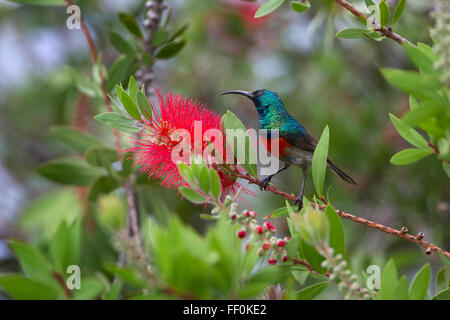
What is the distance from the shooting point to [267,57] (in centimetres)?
382

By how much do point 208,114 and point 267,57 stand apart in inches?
106

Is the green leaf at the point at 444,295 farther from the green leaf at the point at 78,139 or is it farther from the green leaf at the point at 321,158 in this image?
the green leaf at the point at 78,139

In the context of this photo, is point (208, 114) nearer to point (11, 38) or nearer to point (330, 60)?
point (330, 60)

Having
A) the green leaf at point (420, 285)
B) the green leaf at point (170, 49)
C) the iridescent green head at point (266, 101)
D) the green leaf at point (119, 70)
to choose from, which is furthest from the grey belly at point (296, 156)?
the green leaf at point (420, 285)

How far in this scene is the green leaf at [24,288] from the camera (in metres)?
1.20

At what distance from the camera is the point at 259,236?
1.00m

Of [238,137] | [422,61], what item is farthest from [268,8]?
[422,61]

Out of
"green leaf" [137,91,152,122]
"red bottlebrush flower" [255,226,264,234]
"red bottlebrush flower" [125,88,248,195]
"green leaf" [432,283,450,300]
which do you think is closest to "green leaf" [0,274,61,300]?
"red bottlebrush flower" [125,88,248,195]

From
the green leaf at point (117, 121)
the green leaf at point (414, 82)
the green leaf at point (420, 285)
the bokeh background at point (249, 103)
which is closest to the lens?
the green leaf at point (414, 82)

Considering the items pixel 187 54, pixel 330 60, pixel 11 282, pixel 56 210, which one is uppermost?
pixel 187 54

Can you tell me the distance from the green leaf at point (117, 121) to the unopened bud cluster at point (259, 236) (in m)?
0.35

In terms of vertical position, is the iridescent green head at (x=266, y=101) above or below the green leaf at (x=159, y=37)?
below

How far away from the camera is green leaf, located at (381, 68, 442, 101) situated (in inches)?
33.9
